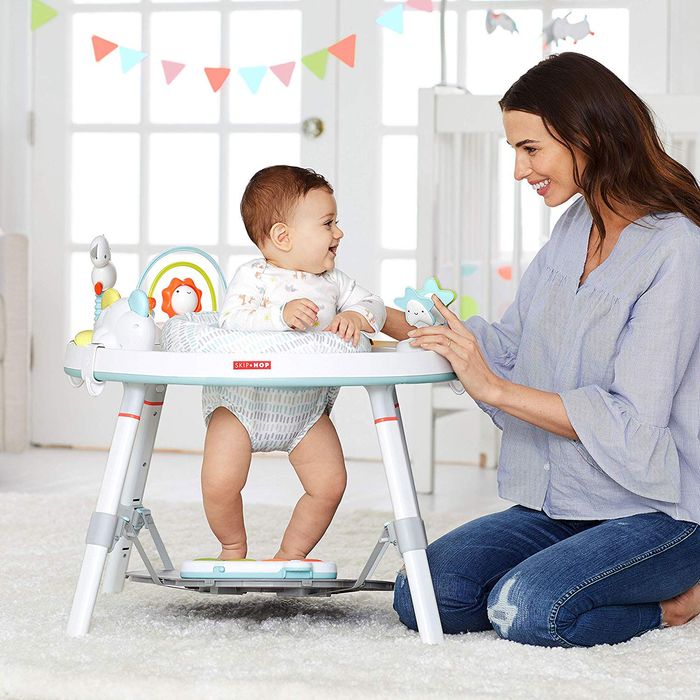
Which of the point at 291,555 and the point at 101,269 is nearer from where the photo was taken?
the point at 291,555

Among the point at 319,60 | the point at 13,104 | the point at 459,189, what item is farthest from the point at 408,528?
the point at 13,104

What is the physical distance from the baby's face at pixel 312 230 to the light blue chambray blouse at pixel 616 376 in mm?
313

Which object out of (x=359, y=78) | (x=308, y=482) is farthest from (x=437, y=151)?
(x=308, y=482)

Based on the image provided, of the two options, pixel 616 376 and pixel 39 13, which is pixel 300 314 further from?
pixel 39 13

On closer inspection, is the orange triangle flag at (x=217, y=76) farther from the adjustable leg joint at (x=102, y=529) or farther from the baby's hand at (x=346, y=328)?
the adjustable leg joint at (x=102, y=529)

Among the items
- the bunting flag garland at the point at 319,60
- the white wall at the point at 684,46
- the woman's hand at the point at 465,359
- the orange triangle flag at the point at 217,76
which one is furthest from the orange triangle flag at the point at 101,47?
the woman's hand at the point at 465,359

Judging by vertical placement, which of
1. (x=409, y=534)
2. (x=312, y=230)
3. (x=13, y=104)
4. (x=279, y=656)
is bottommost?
(x=279, y=656)

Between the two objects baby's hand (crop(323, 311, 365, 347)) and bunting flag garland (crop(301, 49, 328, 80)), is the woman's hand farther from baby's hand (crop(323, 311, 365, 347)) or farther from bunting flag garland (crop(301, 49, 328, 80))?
bunting flag garland (crop(301, 49, 328, 80))

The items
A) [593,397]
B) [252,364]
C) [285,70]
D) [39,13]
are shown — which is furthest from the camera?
[39,13]

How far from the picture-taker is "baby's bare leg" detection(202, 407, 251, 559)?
1525 mm

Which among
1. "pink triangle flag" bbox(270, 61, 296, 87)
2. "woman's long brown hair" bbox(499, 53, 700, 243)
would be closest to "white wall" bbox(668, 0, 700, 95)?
"pink triangle flag" bbox(270, 61, 296, 87)

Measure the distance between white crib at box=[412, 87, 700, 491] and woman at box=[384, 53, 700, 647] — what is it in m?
1.27

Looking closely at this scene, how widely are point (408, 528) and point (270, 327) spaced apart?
0.98ft

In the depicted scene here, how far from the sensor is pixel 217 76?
354 cm
